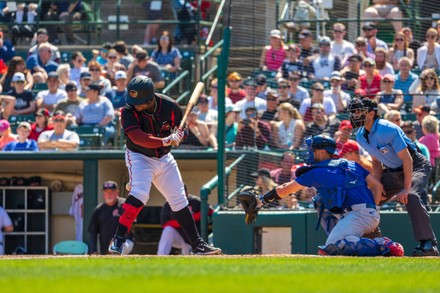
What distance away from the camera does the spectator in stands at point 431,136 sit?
13.4 meters

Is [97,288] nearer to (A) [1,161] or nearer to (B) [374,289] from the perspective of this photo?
(B) [374,289]

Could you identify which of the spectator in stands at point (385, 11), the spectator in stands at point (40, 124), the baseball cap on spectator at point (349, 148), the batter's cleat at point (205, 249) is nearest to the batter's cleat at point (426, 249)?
the batter's cleat at point (205, 249)

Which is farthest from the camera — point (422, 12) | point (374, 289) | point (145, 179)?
point (422, 12)

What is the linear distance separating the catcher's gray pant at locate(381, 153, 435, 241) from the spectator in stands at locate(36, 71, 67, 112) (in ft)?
24.5

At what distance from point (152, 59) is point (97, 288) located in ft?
38.9

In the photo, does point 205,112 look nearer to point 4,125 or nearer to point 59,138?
point 59,138

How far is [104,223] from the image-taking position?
47.3 ft

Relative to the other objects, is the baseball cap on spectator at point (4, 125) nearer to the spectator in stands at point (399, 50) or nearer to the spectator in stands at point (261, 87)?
the spectator in stands at point (261, 87)

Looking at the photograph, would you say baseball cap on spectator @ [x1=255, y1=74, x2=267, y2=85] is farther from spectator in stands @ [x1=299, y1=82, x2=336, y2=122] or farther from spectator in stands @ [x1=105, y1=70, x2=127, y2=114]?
spectator in stands @ [x1=105, y1=70, x2=127, y2=114]

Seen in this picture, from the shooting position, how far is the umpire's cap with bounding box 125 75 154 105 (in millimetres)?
10172

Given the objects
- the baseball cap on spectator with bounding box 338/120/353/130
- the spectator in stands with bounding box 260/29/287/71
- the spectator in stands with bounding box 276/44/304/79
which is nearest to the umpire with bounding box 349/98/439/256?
the baseball cap on spectator with bounding box 338/120/353/130

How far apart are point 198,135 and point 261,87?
109cm

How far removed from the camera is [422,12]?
52.2ft

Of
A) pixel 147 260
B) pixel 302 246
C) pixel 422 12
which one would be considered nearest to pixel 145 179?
pixel 147 260
